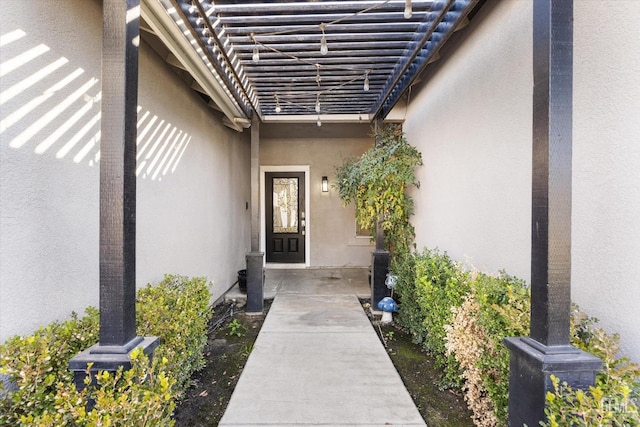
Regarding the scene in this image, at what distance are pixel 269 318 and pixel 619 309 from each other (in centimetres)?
343

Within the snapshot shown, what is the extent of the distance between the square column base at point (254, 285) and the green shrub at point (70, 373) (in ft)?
7.07

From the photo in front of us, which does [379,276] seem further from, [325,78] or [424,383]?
[325,78]

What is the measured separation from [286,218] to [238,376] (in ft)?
15.8

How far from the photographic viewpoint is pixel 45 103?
1771mm

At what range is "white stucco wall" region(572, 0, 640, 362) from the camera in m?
1.46

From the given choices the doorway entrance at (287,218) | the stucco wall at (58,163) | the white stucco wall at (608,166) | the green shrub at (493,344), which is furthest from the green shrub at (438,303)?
the doorway entrance at (287,218)

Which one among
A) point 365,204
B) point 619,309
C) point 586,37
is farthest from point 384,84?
point 619,309

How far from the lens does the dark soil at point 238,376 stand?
2275 mm

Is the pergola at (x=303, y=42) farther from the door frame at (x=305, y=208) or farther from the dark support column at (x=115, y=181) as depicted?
the door frame at (x=305, y=208)

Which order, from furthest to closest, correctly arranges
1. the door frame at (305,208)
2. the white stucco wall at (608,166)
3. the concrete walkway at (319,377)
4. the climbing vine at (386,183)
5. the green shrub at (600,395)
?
the door frame at (305,208)
the climbing vine at (386,183)
the concrete walkway at (319,377)
the white stucco wall at (608,166)
the green shrub at (600,395)

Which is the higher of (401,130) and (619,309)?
(401,130)

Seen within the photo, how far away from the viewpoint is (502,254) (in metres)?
2.40

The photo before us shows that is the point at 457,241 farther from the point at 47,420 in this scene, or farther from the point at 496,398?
the point at 47,420

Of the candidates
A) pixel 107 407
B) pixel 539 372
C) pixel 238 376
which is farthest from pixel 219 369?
pixel 539 372
